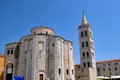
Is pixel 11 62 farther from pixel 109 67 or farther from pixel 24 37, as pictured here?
pixel 109 67

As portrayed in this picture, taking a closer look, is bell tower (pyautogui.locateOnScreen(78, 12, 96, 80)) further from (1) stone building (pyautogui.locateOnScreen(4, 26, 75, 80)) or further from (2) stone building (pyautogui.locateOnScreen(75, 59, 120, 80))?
(2) stone building (pyautogui.locateOnScreen(75, 59, 120, 80))

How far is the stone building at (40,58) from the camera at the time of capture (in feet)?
107

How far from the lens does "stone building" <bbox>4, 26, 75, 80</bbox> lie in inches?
1278

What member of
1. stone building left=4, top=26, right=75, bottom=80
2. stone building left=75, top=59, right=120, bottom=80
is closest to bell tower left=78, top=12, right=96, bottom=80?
stone building left=4, top=26, right=75, bottom=80

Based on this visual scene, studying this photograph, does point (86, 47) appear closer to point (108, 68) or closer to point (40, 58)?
point (40, 58)

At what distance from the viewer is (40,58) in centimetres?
3300

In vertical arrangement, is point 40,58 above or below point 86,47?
below

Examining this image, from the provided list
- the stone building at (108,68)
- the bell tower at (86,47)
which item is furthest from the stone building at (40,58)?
the stone building at (108,68)

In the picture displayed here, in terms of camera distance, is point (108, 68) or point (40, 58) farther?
point (108, 68)

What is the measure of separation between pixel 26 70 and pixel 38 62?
104 inches

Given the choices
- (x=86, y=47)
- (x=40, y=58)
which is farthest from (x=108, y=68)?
(x=40, y=58)

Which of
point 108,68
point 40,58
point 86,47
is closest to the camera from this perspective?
point 40,58

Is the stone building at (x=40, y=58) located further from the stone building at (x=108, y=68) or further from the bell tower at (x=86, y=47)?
the stone building at (x=108, y=68)

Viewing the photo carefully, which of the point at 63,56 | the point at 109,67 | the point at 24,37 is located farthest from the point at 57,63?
the point at 109,67
